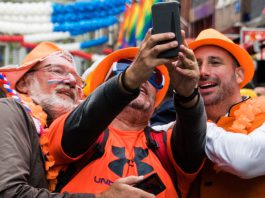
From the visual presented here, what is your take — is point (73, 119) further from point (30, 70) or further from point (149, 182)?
point (30, 70)

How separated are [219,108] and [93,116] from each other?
1.05m

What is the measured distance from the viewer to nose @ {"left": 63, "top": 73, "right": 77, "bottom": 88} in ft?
10.8

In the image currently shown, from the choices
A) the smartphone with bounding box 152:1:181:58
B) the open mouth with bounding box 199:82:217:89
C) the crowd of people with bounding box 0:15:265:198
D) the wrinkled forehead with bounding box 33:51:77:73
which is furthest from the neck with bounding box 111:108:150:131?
the smartphone with bounding box 152:1:181:58

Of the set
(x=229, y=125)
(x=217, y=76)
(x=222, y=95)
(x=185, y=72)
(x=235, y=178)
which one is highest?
(x=185, y=72)

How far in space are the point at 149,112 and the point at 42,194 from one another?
0.94m

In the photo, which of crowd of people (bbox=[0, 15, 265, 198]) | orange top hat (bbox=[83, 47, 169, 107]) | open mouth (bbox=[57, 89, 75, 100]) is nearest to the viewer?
crowd of people (bbox=[0, 15, 265, 198])

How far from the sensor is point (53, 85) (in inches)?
129

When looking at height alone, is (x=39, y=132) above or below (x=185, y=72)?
below

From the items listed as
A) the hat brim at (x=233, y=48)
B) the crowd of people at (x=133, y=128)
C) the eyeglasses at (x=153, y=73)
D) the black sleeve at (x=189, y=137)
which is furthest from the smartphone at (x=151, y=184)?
the hat brim at (x=233, y=48)

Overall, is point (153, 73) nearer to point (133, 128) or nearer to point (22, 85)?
point (133, 128)

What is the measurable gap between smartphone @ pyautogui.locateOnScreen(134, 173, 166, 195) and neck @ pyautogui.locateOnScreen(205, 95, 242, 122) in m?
0.81

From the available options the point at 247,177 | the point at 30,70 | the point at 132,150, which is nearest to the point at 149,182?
the point at 132,150

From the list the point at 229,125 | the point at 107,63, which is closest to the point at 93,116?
the point at 107,63

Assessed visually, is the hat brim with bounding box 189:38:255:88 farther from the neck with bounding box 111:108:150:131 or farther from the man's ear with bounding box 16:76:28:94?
the man's ear with bounding box 16:76:28:94
